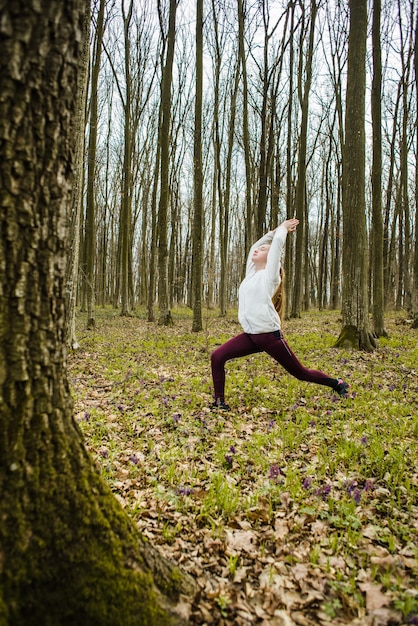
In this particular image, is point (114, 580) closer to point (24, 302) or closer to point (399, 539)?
point (24, 302)

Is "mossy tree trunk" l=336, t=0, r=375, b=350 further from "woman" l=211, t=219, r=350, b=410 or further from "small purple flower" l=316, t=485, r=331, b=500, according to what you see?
"small purple flower" l=316, t=485, r=331, b=500

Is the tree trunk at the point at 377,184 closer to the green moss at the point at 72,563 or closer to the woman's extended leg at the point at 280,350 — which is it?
the woman's extended leg at the point at 280,350

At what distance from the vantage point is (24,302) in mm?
1424

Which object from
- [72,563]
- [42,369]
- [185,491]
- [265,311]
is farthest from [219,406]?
[42,369]

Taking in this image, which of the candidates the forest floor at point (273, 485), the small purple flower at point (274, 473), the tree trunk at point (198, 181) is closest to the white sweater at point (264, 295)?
the forest floor at point (273, 485)

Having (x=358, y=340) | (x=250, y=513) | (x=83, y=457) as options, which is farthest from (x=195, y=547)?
(x=358, y=340)

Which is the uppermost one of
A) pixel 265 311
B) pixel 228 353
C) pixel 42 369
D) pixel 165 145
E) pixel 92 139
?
pixel 92 139

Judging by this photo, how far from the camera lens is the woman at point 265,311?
445 cm

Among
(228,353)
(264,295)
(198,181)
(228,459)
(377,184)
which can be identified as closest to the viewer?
(228,459)

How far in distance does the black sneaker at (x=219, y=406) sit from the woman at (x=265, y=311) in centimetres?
1

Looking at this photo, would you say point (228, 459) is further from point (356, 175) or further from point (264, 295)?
point (356, 175)

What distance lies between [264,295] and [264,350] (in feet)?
2.38

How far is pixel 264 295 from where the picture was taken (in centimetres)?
451

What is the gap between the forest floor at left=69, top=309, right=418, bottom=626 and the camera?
1.97 m
